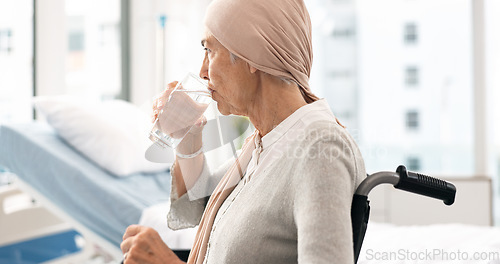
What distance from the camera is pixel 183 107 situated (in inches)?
41.1

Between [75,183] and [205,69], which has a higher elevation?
[205,69]

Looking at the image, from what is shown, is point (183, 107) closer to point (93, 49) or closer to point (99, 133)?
point (99, 133)

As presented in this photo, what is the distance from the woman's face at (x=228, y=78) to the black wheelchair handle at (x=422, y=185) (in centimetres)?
29

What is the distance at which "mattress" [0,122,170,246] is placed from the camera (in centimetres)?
186

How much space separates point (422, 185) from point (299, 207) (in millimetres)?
223

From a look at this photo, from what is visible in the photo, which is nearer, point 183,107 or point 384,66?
point 183,107

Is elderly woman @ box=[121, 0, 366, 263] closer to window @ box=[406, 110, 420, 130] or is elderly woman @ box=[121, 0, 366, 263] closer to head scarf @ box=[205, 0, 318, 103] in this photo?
head scarf @ box=[205, 0, 318, 103]

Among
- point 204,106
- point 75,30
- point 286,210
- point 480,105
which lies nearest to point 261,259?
point 286,210

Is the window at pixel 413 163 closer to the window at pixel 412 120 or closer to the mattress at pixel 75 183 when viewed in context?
the window at pixel 412 120

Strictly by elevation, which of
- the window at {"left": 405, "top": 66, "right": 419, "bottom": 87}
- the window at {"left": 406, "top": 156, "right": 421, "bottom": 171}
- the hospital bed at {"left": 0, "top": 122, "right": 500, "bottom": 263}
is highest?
the window at {"left": 405, "top": 66, "right": 419, "bottom": 87}

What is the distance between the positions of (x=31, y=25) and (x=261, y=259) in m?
2.52

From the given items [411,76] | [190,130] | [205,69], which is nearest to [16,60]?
[190,130]

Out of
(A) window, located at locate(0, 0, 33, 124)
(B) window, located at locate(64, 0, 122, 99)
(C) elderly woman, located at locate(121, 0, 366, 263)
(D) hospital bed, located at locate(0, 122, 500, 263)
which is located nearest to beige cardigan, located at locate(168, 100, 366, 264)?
(C) elderly woman, located at locate(121, 0, 366, 263)

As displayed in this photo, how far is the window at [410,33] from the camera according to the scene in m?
3.69
